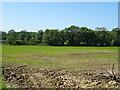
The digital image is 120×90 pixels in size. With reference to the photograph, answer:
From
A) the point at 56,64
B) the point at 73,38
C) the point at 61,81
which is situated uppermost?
the point at 73,38

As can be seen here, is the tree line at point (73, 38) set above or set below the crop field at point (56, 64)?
above

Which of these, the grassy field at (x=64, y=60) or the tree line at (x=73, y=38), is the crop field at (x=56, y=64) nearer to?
the grassy field at (x=64, y=60)

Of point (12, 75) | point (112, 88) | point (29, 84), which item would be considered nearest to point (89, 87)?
→ point (112, 88)

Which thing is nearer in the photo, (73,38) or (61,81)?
(61,81)

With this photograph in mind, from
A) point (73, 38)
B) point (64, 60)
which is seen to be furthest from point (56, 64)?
point (73, 38)

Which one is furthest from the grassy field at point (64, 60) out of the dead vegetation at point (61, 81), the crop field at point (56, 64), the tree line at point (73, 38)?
the tree line at point (73, 38)

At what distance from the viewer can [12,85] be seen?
6867mm

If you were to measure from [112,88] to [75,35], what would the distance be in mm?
52623

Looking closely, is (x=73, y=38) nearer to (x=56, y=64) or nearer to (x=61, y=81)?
(x=56, y=64)

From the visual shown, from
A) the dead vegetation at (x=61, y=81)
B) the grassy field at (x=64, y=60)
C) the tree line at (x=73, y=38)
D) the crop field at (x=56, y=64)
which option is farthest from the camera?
the tree line at (x=73, y=38)

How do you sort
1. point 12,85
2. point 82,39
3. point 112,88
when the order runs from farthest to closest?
1. point 82,39
2. point 12,85
3. point 112,88

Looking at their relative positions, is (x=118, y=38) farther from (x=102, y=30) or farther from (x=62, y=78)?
(x=62, y=78)

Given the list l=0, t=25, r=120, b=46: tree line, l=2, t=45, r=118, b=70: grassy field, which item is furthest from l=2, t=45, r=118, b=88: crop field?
l=0, t=25, r=120, b=46: tree line

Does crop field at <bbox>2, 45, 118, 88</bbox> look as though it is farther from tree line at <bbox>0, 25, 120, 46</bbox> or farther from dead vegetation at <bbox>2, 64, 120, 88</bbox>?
tree line at <bbox>0, 25, 120, 46</bbox>
